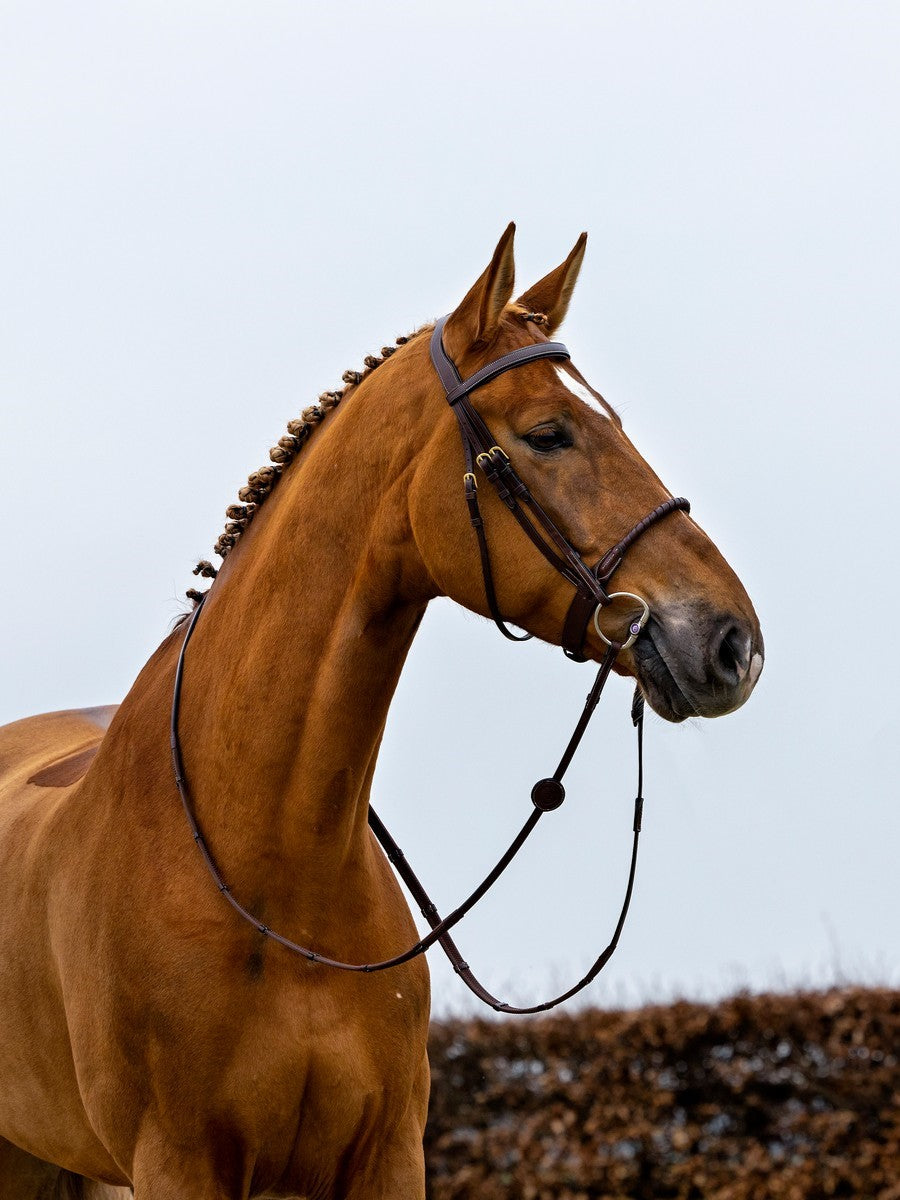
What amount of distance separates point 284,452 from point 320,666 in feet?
2.07

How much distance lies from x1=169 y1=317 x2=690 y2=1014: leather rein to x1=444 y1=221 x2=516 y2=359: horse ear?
39 mm

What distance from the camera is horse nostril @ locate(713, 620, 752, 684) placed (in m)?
2.87

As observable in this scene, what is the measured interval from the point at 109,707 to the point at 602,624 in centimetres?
311

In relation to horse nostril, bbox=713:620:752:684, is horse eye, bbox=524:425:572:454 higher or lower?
higher

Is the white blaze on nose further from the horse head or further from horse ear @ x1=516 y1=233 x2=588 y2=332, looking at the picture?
horse ear @ x1=516 y1=233 x2=588 y2=332

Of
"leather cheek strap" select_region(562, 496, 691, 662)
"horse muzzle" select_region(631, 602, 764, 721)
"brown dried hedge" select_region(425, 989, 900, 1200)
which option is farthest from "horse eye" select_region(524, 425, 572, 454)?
"brown dried hedge" select_region(425, 989, 900, 1200)

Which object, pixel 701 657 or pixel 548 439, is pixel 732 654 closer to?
pixel 701 657

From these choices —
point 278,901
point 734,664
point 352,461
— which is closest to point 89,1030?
point 278,901

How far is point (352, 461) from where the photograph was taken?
336cm

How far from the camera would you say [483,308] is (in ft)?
10.6

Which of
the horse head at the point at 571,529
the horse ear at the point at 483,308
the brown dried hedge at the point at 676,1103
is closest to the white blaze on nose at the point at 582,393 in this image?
the horse head at the point at 571,529

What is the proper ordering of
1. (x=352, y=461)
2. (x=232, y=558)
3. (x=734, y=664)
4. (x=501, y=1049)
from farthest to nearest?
1. (x=501, y=1049)
2. (x=232, y=558)
3. (x=352, y=461)
4. (x=734, y=664)

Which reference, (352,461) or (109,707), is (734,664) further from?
(109,707)

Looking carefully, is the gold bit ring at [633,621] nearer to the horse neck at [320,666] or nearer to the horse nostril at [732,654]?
the horse nostril at [732,654]
